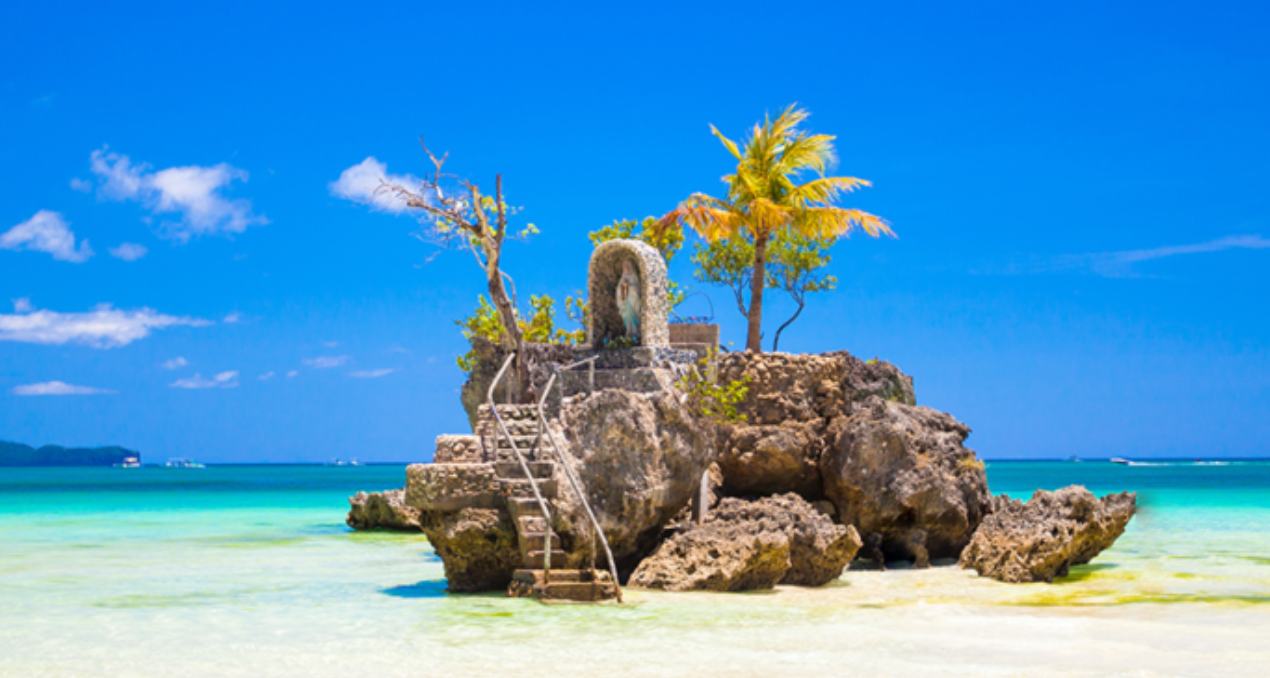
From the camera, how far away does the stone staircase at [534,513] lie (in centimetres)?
1233

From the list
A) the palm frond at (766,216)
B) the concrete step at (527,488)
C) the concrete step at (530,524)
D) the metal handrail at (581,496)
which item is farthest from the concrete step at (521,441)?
the palm frond at (766,216)

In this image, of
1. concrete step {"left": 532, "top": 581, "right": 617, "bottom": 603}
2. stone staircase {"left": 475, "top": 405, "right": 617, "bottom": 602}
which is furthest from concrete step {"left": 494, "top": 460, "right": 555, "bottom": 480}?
concrete step {"left": 532, "top": 581, "right": 617, "bottom": 603}

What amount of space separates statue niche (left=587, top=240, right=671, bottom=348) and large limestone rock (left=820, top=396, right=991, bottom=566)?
122 inches

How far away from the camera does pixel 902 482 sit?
642 inches

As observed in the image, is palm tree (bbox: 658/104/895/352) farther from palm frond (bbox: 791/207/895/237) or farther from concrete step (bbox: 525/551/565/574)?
concrete step (bbox: 525/551/565/574)

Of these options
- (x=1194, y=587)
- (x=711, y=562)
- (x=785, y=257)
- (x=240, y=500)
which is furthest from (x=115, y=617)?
(x=240, y=500)

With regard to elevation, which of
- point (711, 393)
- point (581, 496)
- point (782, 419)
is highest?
point (711, 393)

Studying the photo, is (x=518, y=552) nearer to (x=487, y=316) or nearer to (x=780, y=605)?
(x=780, y=605)

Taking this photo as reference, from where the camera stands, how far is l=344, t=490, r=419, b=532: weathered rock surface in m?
26.2

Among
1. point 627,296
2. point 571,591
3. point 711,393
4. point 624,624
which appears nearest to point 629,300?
point 627,296

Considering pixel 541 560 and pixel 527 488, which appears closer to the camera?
pixel 541 560

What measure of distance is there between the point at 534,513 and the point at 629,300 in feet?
17.1

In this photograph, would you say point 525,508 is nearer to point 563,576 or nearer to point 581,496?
point 581,496

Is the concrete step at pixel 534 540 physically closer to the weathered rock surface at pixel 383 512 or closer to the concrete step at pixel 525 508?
the concrete step at pixel 525 508
